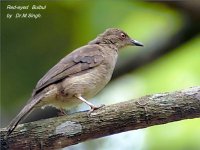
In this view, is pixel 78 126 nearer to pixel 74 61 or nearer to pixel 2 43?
pixel 74 61

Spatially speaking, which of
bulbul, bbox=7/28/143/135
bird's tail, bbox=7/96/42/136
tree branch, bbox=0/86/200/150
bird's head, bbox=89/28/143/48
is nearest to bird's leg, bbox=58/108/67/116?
bulbul, bbox=7/28/143/135

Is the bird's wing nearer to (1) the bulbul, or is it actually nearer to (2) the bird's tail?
(1) the bulbul

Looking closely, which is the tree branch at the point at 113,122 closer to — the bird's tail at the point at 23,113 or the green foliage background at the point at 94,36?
the bird's tail at the point at 23,113

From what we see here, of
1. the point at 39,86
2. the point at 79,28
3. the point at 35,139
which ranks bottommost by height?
the point at 35,139

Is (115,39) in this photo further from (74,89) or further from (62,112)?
(62,112)

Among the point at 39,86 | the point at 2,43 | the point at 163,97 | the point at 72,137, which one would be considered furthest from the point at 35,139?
the point at 2,43

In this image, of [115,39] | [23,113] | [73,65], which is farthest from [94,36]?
[23,113]

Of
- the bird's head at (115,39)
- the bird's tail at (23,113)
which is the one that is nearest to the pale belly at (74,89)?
the bird's tail at (23,113)
